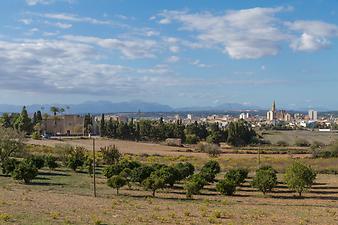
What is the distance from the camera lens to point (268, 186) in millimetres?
40969

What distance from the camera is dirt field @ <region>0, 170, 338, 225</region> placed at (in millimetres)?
23359

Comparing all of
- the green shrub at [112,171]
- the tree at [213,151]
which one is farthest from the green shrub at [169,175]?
the tree at [213,151]

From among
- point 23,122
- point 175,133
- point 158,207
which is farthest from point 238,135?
point 158,207

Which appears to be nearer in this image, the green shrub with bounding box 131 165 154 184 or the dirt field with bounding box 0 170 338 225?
the dirt field with bounding box 0 170 338 225

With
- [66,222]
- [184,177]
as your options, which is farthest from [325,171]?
[66,222]

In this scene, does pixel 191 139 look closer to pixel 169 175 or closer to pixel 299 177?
pixel 169 175

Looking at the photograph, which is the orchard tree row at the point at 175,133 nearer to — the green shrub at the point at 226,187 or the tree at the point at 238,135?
the tree at the point at 238,135

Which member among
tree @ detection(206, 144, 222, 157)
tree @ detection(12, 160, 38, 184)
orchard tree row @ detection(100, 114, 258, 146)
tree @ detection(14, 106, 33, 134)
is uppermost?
tree @ detection(14, 106, 33, 134)

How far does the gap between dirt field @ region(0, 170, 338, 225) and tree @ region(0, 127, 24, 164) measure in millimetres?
12062

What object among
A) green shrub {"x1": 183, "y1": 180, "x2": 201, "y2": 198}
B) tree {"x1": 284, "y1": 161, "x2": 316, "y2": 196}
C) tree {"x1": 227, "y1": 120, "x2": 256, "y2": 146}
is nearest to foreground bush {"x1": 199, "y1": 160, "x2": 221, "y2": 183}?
green shrub {"x1": 183, "y1": 180, "x2": 201, "y2": 198}

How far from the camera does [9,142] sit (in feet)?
186

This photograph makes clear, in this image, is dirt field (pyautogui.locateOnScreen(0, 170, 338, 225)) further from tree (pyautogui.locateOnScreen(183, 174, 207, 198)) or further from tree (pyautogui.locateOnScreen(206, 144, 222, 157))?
tree (pyautogui.locateOnScreen(206, 144, 222, 157))

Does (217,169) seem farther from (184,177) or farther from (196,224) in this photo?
(196,224)

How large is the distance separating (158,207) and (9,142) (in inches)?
1283
